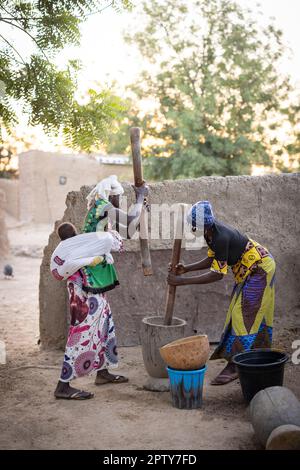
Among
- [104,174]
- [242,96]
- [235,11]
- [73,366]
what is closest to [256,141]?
[242,96]

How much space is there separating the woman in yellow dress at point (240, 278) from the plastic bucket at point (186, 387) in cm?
58

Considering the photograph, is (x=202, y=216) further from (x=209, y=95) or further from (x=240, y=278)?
(x=209, y=95)

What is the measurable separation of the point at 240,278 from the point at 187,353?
87cm

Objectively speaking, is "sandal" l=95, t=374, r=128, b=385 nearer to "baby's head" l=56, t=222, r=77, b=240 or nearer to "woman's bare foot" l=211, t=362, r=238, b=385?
"woman's bare foot" l=211, t=362, r=238, b=385

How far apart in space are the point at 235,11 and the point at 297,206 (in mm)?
14822

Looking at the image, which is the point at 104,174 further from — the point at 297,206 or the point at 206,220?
the point at 206,220

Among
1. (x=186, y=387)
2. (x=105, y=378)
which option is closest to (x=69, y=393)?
(x=105, y=378)

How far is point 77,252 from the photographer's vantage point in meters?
4.05

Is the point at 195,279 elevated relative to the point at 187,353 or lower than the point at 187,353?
elevated

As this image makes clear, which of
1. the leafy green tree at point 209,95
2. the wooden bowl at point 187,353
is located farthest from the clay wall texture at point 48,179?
the wooden bowl at point 187,353

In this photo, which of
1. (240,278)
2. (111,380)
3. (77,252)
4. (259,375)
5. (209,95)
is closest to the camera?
(259,375)

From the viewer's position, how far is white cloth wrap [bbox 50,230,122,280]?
159 inches

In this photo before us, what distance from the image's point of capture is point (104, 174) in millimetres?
24156

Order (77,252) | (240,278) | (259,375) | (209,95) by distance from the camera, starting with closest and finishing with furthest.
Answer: (259,375), (77,252), (240,278), (209,95)
